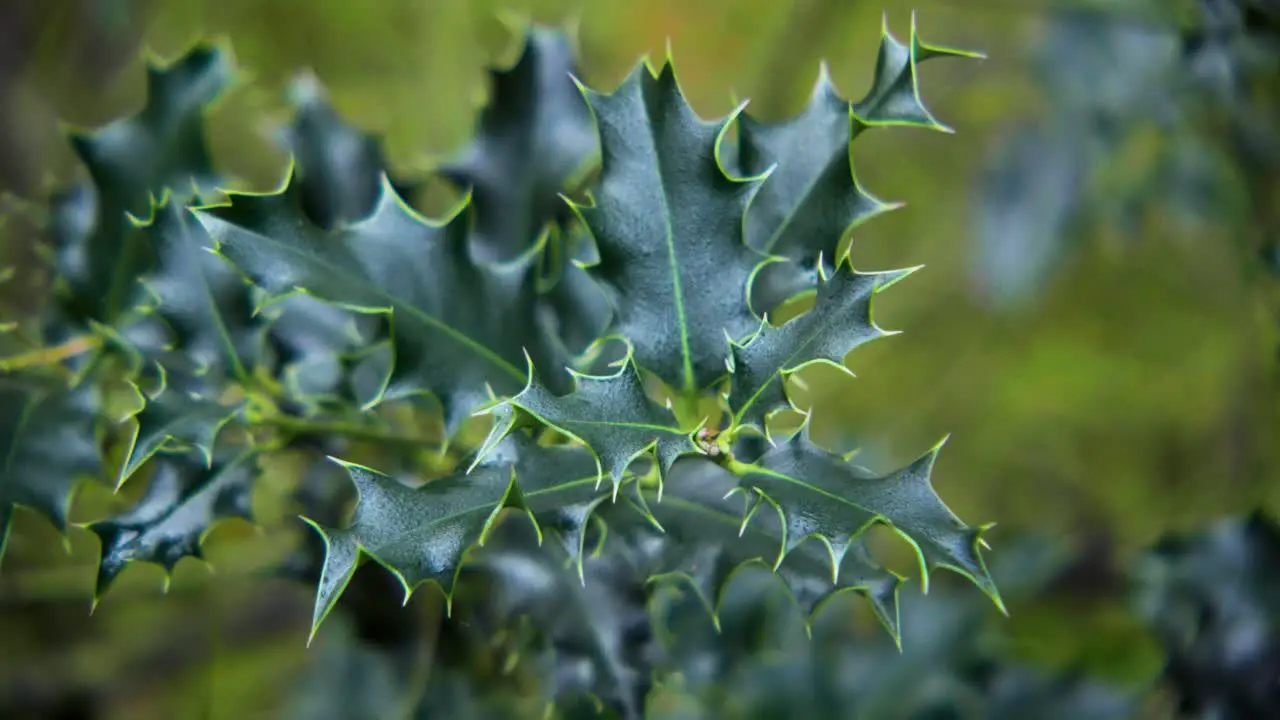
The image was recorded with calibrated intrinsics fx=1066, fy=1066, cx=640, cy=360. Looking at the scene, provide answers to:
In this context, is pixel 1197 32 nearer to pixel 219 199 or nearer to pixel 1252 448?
pixel 1252 448

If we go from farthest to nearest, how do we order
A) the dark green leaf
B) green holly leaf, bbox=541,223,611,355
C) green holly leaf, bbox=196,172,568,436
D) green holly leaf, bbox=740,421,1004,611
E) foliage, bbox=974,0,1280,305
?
foliage, bbox=974,0,1280,305
the dark green leaf
green holly leaf, bbox=541,223,611,355
green holly leaf, bbox=196,172,568,436
green holly leaf, bbox=740,421,1004,611

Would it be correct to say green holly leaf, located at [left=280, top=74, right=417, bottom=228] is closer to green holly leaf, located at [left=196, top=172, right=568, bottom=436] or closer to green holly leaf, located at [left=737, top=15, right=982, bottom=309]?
green holly leaf, located at [left=196, top=172, right=568, bottom=436]

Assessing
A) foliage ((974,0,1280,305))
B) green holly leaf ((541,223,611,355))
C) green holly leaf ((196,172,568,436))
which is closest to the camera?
green holly leaf ((196,172,568,436))

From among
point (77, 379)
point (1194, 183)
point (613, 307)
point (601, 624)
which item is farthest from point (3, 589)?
point (1194, 183)

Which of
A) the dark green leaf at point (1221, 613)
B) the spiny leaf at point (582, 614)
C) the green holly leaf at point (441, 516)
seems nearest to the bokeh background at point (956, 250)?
the dark green leaf at point (1221, 613)

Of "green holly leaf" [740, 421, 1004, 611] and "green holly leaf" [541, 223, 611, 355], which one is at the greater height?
"green holly leaf" [740, 421, 1004, 611]

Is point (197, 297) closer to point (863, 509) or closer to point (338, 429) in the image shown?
point (338, 429)

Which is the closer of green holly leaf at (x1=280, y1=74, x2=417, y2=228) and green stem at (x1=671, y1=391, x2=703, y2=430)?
green stem at (x1=671, y1=391, x2=703, y2=430)

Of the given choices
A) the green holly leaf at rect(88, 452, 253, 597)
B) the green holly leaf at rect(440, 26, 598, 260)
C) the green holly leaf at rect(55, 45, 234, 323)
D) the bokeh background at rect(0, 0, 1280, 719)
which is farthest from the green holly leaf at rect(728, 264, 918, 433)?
the bokeh background at rect(0, 0, 1280, 719)
